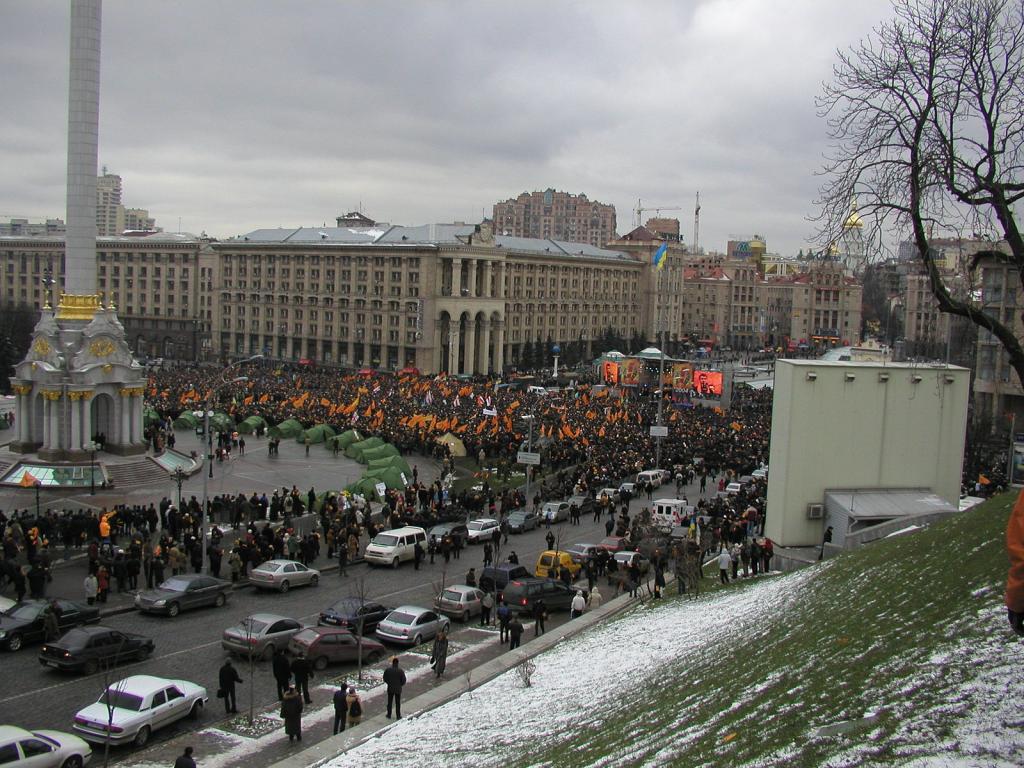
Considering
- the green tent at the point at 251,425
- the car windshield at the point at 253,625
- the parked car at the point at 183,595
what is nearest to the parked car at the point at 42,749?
the car windshield at the point at 253,625

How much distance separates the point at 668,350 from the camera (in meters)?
121

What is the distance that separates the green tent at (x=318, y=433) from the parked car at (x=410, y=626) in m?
28.7

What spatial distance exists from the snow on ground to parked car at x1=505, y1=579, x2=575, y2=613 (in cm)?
298

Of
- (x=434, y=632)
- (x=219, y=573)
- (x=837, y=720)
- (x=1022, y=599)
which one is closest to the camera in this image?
(x=1022, y=599)

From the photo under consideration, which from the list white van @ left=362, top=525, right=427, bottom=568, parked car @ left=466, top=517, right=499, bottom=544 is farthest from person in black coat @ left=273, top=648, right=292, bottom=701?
parked car @ left=466, top=517, right=499, bottom=544

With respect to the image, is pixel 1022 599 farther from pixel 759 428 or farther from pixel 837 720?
pixel 759 428

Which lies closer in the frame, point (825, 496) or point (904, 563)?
point (904, 563)

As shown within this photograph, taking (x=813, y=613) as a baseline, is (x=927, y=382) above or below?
above

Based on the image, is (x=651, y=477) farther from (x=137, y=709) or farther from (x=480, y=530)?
(x=137, y=709)

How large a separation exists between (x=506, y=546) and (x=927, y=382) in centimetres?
1266

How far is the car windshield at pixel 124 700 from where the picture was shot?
1394 cm

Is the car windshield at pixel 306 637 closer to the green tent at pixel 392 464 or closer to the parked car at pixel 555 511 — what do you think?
the parked car at pixel 555 511

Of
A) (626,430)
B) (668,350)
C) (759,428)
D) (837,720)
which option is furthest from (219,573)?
(668,350)

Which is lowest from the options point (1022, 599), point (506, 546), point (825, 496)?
point (506, 546)
